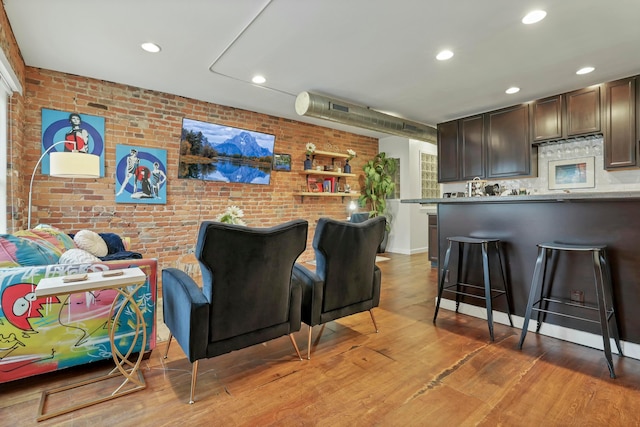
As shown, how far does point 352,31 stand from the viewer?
2777 millimetres

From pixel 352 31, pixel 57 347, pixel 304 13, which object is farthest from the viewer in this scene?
pixel 352 31

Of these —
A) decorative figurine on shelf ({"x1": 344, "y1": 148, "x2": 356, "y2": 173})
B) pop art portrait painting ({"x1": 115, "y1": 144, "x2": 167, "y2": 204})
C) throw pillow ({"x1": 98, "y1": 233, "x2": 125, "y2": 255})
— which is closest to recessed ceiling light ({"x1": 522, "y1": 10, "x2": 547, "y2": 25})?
decorative figurine on shelf ({"x1": 344, "y1": 148, "x2": 356, "y2": 173})

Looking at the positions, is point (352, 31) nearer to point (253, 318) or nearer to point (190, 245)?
point (253, 318)

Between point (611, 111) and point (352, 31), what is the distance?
140 inches

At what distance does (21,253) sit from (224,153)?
3.20 metres

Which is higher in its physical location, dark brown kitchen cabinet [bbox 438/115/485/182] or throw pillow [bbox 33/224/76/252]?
dark brown kitchen cabinet [bbox 438/115/485/182]

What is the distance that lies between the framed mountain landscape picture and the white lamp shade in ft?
5.33

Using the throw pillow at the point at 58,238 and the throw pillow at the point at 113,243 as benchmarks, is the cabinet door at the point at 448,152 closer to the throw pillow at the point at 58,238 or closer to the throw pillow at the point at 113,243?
the throw pillow at the point at 113,243

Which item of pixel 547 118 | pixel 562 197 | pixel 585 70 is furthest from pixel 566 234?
pixel 547 118

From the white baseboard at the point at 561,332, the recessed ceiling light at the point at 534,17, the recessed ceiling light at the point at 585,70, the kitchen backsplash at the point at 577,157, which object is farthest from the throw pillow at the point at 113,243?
the recessed ceiling light at the point at 585,70

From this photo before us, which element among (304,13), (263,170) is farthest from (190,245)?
(304,13)

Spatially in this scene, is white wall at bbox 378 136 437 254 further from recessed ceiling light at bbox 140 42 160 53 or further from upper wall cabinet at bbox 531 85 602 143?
recessed ceiling light at bbox 140 42 160 53

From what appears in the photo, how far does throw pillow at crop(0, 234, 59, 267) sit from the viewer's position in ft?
6.39

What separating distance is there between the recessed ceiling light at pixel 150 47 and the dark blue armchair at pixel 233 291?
2.29m
